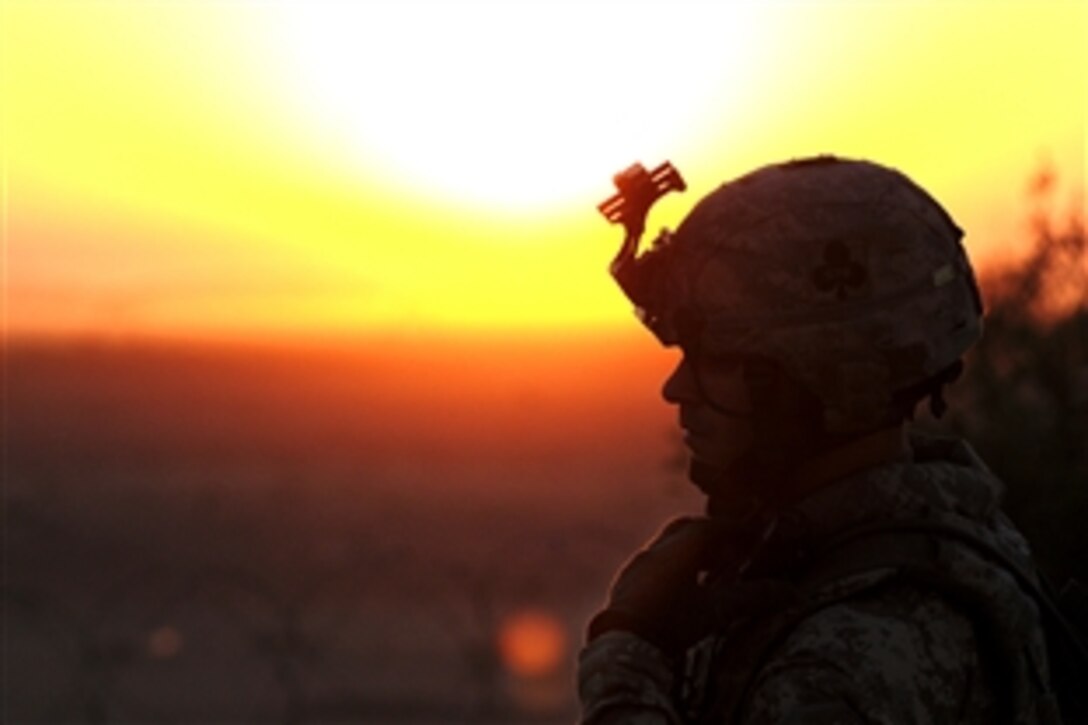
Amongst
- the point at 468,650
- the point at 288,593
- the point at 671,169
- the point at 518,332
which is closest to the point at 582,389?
the point at 518,332

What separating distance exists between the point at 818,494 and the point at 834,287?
0.42 m

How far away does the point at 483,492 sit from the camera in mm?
52344

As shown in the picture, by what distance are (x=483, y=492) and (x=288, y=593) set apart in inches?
757

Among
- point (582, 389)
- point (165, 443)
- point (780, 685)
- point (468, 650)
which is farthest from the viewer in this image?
point (582, 389)

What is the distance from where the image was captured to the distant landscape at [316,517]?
23.9 m

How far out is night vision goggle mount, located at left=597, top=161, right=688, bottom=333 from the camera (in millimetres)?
4758

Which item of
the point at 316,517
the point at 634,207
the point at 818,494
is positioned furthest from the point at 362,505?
the point at 818,494

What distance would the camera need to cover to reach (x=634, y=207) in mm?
4852

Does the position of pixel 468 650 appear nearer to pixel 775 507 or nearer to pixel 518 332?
pixel 775 507

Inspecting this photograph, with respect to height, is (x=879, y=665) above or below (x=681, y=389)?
below

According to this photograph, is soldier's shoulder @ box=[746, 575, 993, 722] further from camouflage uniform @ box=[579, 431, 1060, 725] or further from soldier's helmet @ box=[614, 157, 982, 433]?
soldier's helmet @ box=[614, 157, 982, 433]

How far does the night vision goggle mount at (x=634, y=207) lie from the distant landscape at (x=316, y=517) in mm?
12197

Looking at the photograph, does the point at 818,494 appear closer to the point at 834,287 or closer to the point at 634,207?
the point at 834,287

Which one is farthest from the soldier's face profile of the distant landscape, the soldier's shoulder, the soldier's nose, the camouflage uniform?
the distant landscape
